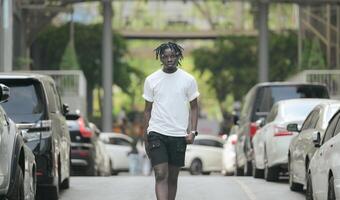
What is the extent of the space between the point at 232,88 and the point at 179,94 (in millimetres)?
42339

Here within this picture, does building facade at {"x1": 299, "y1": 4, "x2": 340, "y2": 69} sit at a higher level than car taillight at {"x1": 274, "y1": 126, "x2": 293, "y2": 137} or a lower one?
higher

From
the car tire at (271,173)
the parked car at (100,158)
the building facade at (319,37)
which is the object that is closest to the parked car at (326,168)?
the car tire at (271,173)

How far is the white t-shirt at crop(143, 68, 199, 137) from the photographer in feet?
33.6

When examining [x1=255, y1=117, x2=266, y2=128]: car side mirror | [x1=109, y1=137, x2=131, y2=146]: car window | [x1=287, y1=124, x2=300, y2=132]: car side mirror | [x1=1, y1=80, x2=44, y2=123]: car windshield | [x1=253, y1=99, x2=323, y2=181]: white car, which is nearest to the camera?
[x1=1, y1=80, x2=44, y2=123]: car windshield

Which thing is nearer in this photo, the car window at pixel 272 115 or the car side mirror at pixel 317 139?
the car side mirror at pixel 317 139

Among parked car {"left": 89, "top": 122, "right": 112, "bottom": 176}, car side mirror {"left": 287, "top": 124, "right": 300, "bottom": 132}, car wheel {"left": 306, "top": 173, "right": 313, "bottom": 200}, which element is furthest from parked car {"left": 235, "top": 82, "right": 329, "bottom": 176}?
car wheel {"left": 306, "top": 173, "right": 313, "bottom": 200}

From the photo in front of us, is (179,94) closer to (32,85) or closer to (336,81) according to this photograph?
(32,85)

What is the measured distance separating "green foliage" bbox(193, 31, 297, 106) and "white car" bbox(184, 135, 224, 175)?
38.7 ft

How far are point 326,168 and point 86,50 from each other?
3689 centimetres

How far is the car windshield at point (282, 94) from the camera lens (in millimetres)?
20656

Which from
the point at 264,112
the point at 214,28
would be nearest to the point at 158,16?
the point at 214,28

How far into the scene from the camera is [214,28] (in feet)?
189

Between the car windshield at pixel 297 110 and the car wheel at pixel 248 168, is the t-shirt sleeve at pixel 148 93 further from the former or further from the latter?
the car wheel at pixel 248 168

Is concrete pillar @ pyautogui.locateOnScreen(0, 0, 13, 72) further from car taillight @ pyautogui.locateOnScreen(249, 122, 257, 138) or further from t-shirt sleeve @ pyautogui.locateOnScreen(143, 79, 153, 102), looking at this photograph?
t-shirt sleeve @ pyautogui.locateOnScreen(143, 79, 153, 102)
